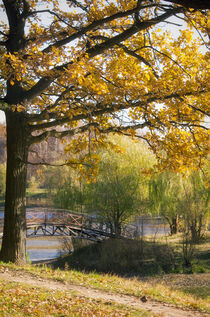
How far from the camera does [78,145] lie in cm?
966

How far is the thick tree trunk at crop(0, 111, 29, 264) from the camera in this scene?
8977 millimetres

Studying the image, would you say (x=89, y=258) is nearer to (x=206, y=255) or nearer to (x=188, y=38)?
(x=206, y=255)

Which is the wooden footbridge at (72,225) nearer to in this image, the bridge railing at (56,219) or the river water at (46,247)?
the bridge railing at (56,219)

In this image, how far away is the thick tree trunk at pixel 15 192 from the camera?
8.98 m

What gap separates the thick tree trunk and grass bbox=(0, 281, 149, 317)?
2309 millimetres

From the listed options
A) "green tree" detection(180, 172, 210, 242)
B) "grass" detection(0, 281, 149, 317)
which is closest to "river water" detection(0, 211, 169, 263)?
"green tree" detection(180, 172, 210, 242)

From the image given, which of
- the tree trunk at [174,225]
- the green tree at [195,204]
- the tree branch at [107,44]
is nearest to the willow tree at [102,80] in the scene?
the tree branch at [107,44]

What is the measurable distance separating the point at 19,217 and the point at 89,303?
3.71 metres

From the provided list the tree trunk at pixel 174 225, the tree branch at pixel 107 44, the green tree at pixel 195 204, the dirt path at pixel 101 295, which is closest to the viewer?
the dirt path at pixel 101 295

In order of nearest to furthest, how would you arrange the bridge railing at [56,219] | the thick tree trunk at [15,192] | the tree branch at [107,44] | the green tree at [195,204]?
the tree branch at [107,44] < the thick tree trunk at [15,192] < the green tree at [195,204] < the bridge railing at [56,219]

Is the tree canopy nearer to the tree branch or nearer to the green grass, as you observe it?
the tree branch

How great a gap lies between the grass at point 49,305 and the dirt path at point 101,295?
45 centimetres

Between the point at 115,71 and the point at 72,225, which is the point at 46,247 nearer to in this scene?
the point at 72,225

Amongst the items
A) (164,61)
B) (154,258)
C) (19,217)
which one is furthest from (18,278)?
(154,258)
